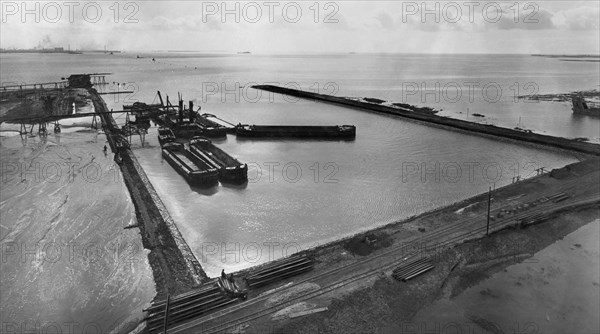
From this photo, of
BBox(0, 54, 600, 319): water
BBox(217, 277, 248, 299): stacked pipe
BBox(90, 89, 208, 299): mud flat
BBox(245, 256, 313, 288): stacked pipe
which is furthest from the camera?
BBox(0, 54, 600, 319): water

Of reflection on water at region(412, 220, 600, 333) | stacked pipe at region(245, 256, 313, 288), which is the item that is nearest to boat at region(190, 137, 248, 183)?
stacked pipe at region(245, 256, 313, 288)

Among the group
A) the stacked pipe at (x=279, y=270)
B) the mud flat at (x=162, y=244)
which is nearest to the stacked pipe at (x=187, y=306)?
the mud flat at (x=162, y=244)

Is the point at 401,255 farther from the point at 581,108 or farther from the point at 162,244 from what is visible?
the point at 581,108

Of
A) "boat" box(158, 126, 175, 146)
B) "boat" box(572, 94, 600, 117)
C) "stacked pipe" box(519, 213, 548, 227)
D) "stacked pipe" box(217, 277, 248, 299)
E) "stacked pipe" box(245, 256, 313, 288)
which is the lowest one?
"stacked pipe" box(217, 277, 248, 299)

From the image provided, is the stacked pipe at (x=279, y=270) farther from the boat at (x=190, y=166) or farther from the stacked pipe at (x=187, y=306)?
the boat at (x=190, y=166)

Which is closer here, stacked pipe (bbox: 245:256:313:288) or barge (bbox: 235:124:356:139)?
stacked pipe (bbox: 245:256:313:288)

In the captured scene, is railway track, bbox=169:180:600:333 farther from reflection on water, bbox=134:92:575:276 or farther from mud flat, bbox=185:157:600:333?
reflection on water, bbox=134:92:575:276

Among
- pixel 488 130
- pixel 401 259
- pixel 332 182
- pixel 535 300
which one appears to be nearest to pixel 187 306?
pixel 401 259

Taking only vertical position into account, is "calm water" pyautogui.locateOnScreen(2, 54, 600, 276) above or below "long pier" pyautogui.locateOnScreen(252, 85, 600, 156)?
below
